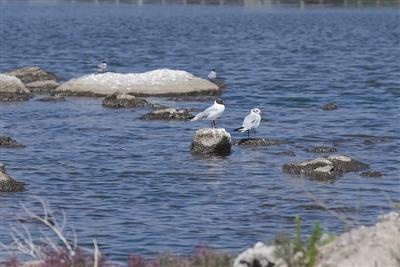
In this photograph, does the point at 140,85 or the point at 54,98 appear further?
the point at 140,85

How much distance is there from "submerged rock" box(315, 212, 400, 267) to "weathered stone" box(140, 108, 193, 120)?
22.0 metres

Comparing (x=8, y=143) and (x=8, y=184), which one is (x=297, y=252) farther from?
(x=8, y=143)

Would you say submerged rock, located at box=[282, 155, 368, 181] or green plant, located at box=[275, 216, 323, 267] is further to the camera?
submerged rock, located at box=[282, 155, 368, 181]

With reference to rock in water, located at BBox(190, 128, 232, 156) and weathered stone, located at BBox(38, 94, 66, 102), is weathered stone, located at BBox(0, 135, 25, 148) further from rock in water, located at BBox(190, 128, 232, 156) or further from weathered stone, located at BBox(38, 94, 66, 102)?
weathered stone, located at BBox(38, 94, 66, 102)

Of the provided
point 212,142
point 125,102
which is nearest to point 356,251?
point 212,142

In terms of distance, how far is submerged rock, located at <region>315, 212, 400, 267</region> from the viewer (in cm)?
1081

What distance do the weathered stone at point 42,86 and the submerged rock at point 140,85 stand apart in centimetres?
174

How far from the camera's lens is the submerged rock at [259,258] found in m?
11.2

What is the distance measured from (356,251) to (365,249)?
94 mm

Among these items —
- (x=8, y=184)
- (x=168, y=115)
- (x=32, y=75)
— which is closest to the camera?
(x=8, y=184)

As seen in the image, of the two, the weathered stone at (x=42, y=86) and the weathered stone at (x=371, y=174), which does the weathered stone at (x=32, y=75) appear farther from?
the weathered stone at (x=371, y=174)

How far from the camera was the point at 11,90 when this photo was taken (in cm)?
3888

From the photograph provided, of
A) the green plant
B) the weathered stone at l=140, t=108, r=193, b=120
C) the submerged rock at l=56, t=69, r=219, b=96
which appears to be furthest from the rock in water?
the green plant

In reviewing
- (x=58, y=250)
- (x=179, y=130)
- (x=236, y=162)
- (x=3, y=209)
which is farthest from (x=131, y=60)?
(x=58, y=250)
